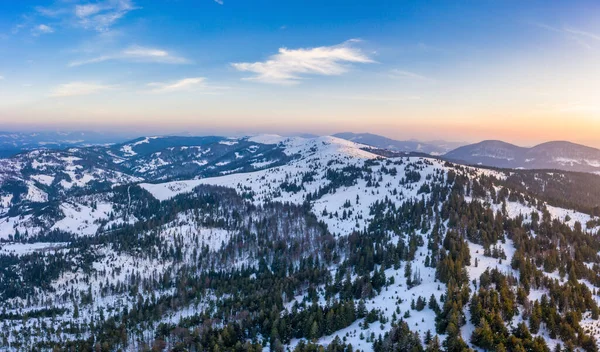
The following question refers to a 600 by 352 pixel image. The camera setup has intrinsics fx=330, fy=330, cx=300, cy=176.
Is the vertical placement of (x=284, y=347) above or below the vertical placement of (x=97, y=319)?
above

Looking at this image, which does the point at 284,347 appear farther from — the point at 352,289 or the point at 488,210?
the point at 488,210

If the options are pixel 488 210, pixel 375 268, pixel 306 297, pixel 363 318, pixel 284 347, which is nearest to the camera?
pixel 284 347

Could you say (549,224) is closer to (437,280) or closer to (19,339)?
(437,280)

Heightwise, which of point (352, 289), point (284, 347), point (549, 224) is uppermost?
point (549, 224)

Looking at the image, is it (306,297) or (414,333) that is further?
(306,297)

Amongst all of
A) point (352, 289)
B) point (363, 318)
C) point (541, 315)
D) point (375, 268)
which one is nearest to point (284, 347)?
point (363, 318)

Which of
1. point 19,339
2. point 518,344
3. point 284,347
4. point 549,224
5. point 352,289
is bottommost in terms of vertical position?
point 19,339

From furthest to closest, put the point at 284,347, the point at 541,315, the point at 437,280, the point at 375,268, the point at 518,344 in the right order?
the point at 375,268 → the point at 437,280 → the point at 284,347 → the point at 541,315 → the point at 518,344

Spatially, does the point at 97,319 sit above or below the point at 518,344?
below

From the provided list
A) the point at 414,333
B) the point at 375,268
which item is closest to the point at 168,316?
the point at 375,268
